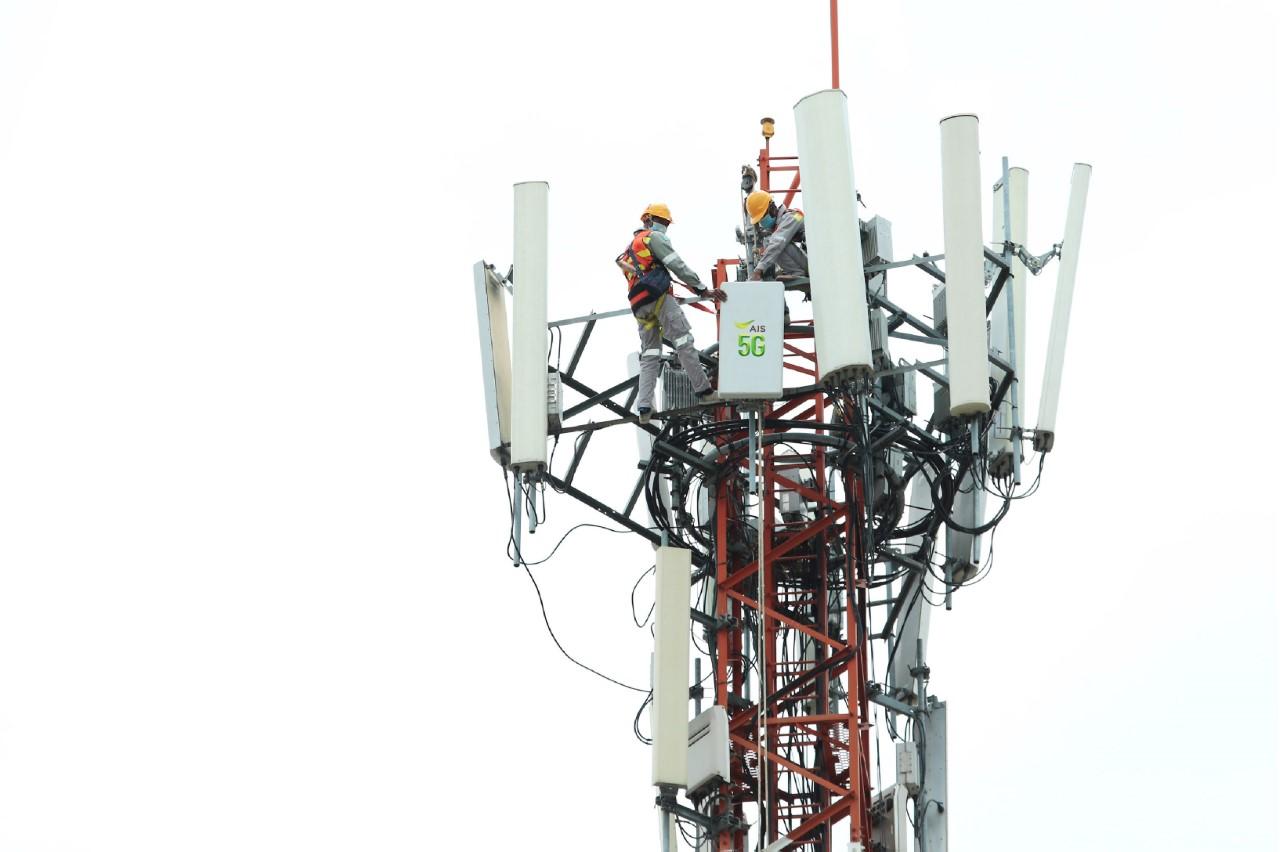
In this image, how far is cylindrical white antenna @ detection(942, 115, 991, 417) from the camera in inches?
1245

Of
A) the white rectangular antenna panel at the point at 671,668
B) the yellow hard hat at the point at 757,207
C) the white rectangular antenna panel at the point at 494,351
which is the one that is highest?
the yellow hard hat at the point at 757,207

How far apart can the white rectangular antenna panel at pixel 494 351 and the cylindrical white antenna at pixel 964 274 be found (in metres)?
5.42

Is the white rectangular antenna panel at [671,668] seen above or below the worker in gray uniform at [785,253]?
below

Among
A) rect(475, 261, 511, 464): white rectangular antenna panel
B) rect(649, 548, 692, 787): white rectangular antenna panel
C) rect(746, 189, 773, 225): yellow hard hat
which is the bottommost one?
rect(649, 548, 692, 787): white rectangular antenna panel

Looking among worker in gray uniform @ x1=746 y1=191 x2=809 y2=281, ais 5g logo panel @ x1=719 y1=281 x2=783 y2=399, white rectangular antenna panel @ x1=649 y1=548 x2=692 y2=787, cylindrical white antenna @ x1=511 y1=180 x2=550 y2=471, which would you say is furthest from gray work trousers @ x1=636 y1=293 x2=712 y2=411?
white rectangular antenna panel @ x1=649 y1=548 x2=692 y2=787

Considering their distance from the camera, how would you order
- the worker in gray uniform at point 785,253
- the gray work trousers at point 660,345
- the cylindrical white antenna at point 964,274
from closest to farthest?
the cylindrical white antenna at point 964,274, the gray work trousers at point 660,345, the worker in gray uniform at point 785,253

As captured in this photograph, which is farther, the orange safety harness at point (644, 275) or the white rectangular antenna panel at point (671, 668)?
the orange safety harness at point (644, 275)

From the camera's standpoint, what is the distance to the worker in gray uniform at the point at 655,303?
1318 inches

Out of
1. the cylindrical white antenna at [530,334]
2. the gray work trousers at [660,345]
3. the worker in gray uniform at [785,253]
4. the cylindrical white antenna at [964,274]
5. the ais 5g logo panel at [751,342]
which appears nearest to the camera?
the cylindrical white antenna at [964,274]

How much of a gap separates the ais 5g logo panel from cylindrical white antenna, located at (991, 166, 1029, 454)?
2.61 meters

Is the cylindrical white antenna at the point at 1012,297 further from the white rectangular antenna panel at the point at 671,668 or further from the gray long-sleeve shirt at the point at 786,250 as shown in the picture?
the white rectangular antenna panel at the point at 671,668

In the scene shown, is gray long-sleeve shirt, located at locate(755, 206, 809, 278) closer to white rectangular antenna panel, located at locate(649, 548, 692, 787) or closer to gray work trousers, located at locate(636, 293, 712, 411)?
gray work trousers, located at locate(636, 293, 712, 411)

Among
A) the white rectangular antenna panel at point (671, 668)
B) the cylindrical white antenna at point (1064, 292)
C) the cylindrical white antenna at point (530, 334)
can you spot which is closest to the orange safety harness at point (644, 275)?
the cylindrical white antenna at point (530, 334)

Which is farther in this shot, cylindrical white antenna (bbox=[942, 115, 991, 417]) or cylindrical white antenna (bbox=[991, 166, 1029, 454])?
cylindrical white antenna (bbox=[991, 166, 1029, 454])
